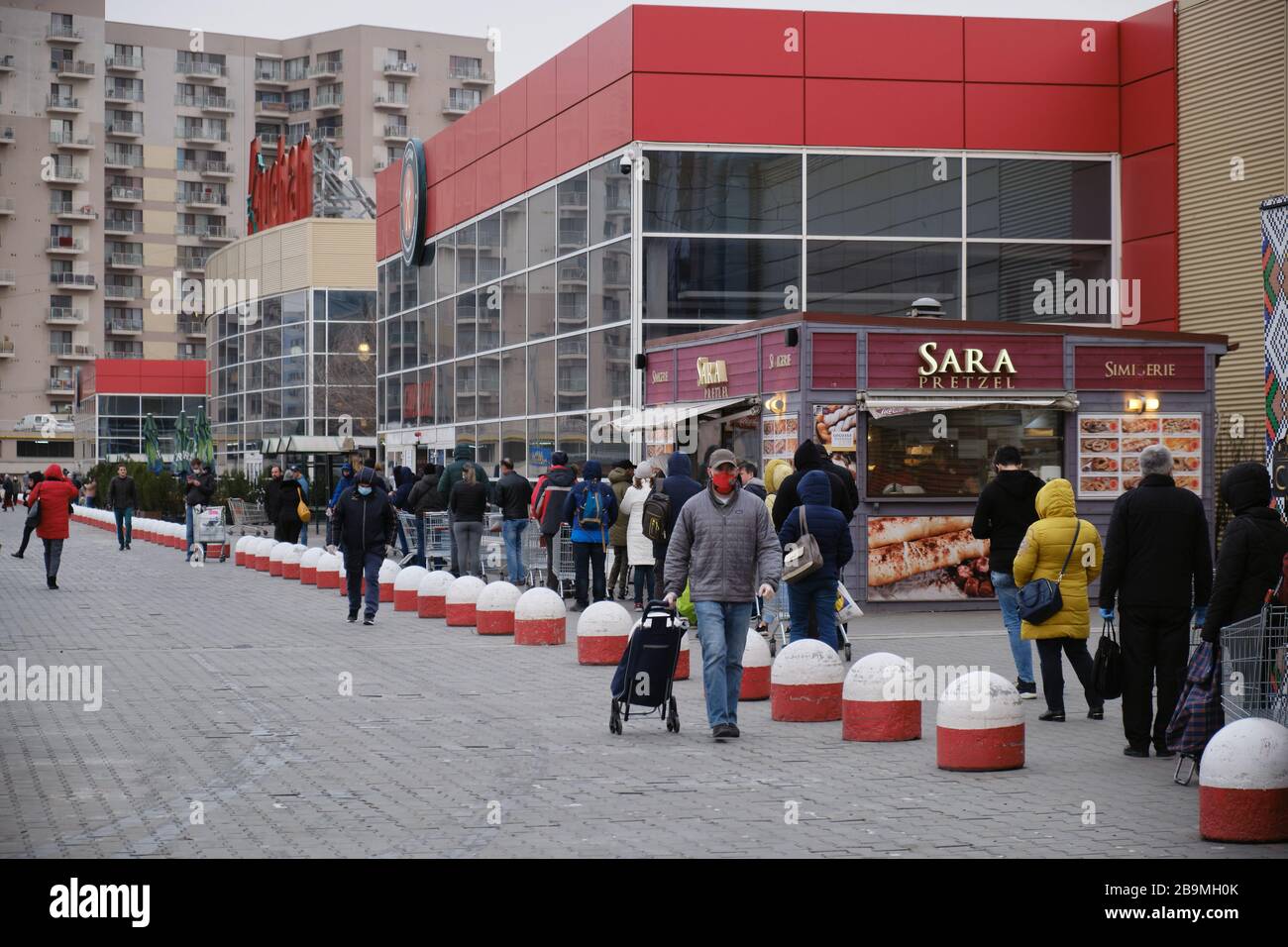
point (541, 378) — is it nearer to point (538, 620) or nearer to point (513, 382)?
point (513, 382)

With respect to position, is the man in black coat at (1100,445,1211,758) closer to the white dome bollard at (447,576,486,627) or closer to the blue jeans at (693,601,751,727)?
the blue jeans at (693,601,751,727)

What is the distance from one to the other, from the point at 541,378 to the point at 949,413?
13994mm

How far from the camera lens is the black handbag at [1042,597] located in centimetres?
1123

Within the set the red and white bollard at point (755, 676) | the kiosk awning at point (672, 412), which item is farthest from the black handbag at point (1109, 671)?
the kiosk awning at point (672, 412)

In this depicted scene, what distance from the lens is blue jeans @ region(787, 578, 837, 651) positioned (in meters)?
12.9

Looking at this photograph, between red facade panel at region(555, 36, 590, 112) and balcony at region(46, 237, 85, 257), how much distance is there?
85262 mm

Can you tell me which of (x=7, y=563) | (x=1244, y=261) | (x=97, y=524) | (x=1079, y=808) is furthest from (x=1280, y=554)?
(x=97, y=524)

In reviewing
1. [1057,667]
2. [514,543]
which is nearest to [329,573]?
[514,543]

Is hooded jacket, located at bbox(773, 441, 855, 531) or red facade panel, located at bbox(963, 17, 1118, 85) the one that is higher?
red facade panel, located at bbox(963, 17, 1118, 85)

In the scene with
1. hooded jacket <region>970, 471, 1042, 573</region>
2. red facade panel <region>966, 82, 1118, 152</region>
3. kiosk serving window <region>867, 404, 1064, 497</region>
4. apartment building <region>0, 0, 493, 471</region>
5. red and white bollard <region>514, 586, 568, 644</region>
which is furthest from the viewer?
apartment building <region>0, 0, 493, 471</region>

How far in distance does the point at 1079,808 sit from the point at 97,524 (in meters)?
49.5

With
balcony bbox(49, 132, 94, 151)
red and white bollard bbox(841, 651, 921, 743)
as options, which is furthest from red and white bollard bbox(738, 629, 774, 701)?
balcony bbox(49, 132, 94, 151)

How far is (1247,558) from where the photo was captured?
8883 mm
